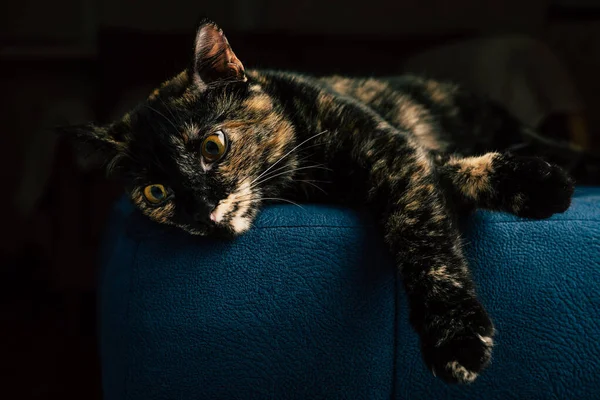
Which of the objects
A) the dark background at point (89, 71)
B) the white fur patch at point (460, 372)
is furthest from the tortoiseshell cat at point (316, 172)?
the dark background at point (89, 71)

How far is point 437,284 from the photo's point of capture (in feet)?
2.64

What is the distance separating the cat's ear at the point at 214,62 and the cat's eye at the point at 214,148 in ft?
0.37

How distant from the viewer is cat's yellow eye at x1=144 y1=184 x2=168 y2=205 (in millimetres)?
982

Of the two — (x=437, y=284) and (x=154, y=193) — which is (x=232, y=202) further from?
(x=437, y=284)

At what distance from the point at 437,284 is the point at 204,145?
462mm

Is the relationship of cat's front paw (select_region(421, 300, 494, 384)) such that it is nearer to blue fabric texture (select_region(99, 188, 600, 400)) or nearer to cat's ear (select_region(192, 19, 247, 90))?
blue fabric texture (select_region(99, 188, 600, 400))

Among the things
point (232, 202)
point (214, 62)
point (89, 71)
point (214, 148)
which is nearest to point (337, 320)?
point (232, 202)

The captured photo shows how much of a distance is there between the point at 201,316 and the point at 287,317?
133mm

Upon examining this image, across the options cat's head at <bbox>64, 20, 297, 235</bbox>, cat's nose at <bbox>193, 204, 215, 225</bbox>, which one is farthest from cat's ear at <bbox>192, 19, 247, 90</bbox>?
cat's nose at <bbox>193, 204, 215, 225</bbox>

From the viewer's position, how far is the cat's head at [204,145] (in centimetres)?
92

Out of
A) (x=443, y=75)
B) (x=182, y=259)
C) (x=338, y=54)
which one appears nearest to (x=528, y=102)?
(x=443, y=75)

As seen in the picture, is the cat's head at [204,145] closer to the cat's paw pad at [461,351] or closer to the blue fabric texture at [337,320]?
the blue fabric texture at [337,320]

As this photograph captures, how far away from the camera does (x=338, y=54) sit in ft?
8.64

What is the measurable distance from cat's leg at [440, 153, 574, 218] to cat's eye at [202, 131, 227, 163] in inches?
16.1
